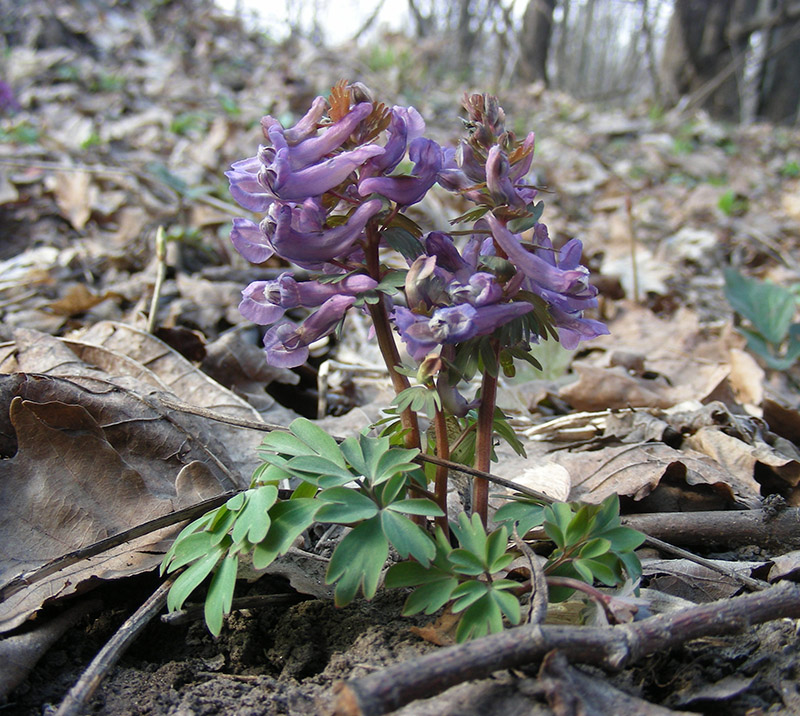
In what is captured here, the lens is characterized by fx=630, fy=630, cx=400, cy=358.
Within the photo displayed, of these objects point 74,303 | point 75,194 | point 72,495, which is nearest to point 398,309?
point 72,495

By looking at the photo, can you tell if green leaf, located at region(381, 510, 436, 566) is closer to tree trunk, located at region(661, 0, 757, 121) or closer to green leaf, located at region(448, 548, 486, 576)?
green leaf, located at region(448, 548, 486, 576)

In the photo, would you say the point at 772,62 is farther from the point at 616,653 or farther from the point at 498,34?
the point at 616,653

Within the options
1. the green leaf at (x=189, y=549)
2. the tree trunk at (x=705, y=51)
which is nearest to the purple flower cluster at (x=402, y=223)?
the green leaf at (x=189, y=549)

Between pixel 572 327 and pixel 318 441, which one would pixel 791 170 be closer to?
pixel 572 327

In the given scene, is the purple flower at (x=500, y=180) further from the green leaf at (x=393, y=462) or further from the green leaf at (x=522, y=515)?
the green leaf at (x=522, y=515)

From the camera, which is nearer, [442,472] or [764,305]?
[442,472]
